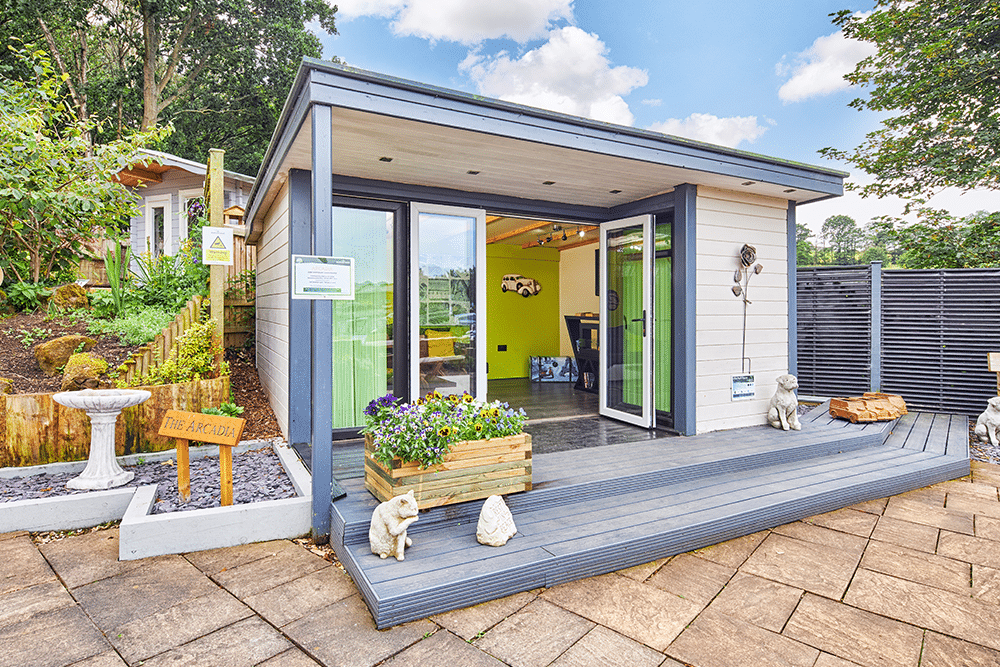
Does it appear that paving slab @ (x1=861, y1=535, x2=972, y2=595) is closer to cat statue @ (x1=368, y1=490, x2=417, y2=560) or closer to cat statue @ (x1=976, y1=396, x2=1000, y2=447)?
cat statue @ (x1=368, y1=490, x2=417, y2=560)

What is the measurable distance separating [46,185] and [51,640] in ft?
13.9

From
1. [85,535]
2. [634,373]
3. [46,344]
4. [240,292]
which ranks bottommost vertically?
[85,535]

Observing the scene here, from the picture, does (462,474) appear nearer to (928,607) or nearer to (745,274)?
(928,607)

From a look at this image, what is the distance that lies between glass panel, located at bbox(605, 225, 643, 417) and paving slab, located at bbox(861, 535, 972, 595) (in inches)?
83.8

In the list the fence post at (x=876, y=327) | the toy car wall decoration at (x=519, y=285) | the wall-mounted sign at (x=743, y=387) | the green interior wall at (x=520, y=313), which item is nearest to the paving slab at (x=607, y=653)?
the wall-mounted sign at (x=743, y=387)

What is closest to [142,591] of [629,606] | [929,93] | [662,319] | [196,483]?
[196,483]

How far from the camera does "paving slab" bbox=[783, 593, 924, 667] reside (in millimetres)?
1774

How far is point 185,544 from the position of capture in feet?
8.20

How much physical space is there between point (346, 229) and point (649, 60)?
1811 cm

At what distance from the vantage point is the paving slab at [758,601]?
2.00 metres

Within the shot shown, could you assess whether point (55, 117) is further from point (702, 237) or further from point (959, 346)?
point (959, 346)

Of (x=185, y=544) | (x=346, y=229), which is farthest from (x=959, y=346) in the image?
(x=185, y=544)

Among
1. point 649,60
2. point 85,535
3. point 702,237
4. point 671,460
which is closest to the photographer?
point 85,535

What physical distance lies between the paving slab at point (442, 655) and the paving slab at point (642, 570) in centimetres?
85
